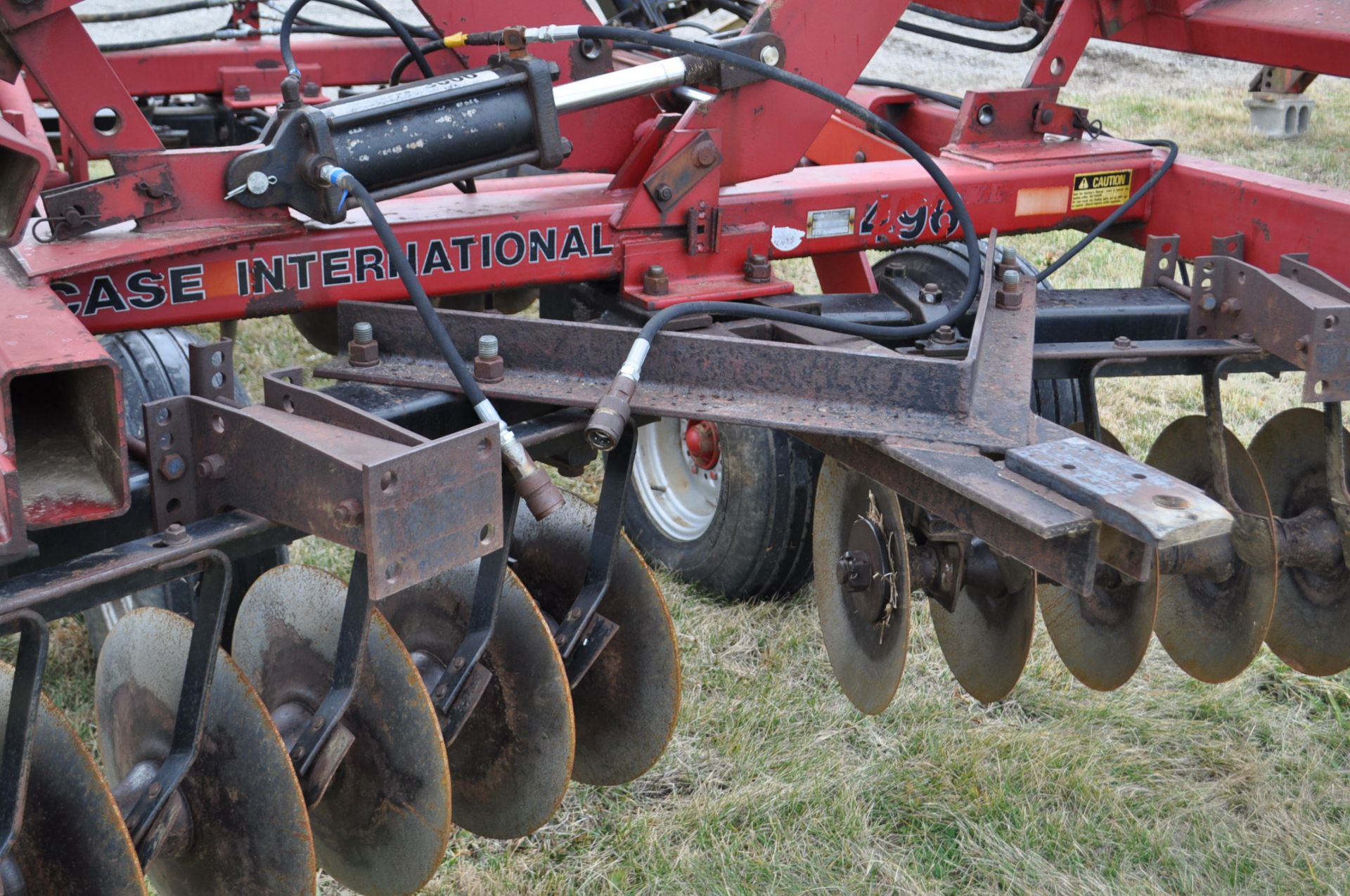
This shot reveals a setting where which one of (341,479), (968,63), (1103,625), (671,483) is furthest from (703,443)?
(968,63)

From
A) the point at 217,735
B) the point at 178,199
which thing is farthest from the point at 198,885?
the point at 178,199

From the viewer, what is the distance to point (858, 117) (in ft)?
7.41

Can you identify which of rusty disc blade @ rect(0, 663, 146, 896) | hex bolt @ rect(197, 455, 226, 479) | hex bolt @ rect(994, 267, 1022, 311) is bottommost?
rusty disc blade @ rect(0, 663, 146, 896)

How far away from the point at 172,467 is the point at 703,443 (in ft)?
5.63

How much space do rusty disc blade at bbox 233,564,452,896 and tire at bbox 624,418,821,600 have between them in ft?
3.83

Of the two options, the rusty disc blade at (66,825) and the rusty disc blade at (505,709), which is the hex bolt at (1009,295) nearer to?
the rusty disc blade at (505,709)

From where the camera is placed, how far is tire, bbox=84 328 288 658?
8.72ft

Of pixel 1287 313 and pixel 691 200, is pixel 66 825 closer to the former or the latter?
pixel 691 200

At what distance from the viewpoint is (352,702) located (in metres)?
1.96

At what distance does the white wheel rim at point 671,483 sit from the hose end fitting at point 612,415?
151 centimetres

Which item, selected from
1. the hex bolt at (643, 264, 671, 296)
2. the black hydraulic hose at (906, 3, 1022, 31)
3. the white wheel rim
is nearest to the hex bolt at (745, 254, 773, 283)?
the hex bolt at (643, 264, 671, 296)

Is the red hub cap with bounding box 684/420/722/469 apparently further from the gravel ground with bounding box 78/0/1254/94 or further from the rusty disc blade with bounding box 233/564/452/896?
the gravel ground with bounding box 78/0/1254/94

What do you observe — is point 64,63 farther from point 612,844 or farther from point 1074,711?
point 1074,711

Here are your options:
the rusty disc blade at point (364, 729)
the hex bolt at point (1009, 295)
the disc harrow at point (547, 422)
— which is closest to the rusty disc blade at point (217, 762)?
the disc harrow at point (547, 422)
